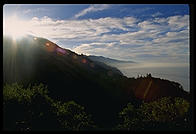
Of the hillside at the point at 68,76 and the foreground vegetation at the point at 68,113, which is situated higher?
the hillside at the point at 68,76

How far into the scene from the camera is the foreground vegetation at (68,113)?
9375mm

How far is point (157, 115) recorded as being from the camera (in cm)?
1077

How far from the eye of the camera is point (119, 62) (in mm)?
11305

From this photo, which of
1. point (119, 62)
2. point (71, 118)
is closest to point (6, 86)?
point (71, 118)

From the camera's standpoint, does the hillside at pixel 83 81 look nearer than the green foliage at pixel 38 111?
No

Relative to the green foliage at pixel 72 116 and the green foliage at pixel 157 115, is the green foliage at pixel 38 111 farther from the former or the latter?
the green foliage at pixel 157 115

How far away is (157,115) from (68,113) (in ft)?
13.9

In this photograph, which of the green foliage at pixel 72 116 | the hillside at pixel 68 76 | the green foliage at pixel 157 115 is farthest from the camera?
the hillside at pixel 68 76

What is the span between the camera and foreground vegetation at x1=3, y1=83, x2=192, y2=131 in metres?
9.38

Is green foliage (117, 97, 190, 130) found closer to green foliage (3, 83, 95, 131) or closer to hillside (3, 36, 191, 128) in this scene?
hillside (3, 36, 191, 128)

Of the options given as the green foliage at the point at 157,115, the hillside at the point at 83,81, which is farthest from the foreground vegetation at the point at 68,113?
the hillside at the point at 83,81

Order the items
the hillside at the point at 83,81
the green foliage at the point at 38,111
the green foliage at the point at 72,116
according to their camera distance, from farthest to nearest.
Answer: the hillside at the point at 83,81 < the green foliage at the point at 72,116 < the green foliage at the point at 38,111

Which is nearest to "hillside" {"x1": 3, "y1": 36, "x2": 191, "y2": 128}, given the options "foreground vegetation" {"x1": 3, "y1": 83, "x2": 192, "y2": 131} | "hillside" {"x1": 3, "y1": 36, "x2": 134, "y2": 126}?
"hillside" {"x1": 3, "y1": 36, "x2": 134, "y2": 126}
